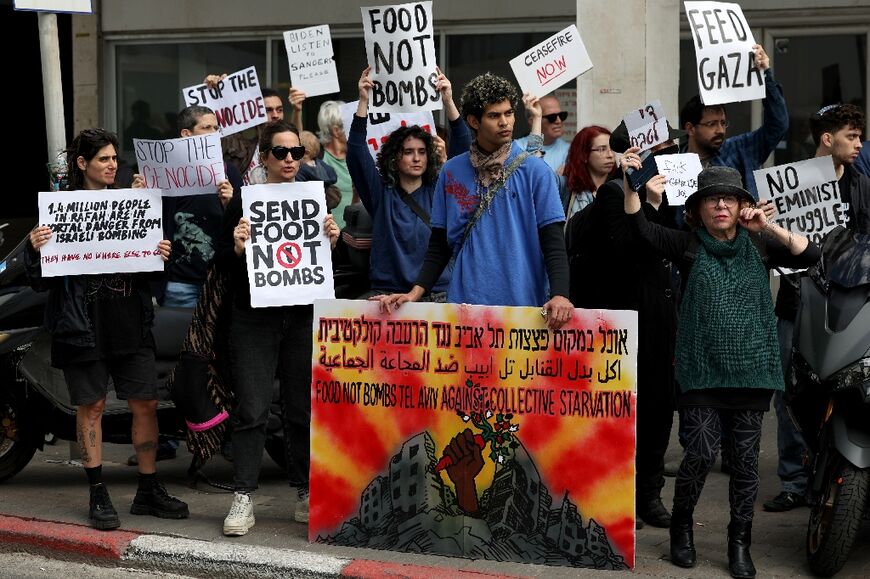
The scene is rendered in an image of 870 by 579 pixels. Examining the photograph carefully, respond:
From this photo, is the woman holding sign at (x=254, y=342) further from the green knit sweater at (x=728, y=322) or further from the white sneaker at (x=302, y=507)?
the green knit sweater at (x=728, y=322)

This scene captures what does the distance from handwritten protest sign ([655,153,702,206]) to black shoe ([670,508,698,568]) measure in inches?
66.1

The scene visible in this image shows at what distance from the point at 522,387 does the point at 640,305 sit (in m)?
0.97

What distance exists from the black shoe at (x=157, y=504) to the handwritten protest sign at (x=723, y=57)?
3.45 metres

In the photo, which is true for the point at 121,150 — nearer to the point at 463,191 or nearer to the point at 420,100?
the point at 420,100

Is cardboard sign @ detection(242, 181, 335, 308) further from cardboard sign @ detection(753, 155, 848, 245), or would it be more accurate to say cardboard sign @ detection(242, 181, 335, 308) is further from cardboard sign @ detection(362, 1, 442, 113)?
cardboard sign @ detection(753, 155, 848, 245)

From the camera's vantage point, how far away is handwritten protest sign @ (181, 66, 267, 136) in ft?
30.7

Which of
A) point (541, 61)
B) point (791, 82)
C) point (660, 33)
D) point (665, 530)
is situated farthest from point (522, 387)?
point (791, 82)

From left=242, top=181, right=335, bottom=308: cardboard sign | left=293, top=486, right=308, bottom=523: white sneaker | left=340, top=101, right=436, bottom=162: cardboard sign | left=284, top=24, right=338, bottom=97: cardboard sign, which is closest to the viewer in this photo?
left=242, top=181, right=335, bottom=308: cardboard sign

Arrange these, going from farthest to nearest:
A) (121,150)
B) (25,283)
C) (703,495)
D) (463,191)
Answer: (121,150) < (25,283) < (703,495) < (463,191)

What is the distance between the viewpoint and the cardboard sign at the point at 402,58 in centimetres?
795

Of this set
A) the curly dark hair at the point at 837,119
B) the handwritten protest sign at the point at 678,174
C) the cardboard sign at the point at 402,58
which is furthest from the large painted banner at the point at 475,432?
the curly dark hair at the point at 837,119

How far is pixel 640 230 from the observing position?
6188mm

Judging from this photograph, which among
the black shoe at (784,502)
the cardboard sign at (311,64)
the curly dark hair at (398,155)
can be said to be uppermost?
the cardboard sign at (311,64)

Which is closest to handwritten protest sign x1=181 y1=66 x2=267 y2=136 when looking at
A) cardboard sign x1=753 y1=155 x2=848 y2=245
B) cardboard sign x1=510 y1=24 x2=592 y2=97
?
cardboard sign x1=510 y1=24 x2=592 y2=97
